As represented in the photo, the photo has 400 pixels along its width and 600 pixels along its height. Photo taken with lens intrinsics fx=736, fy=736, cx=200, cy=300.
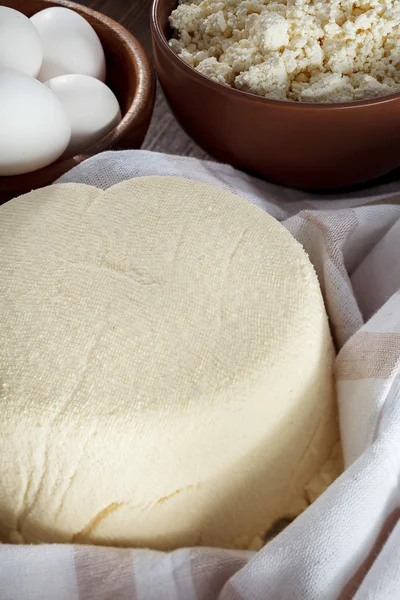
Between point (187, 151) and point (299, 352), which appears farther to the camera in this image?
point (187, 151)

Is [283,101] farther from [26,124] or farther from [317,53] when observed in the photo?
[26,124]

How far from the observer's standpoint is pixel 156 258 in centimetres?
53

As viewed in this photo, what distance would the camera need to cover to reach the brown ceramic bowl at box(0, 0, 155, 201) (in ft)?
2.25

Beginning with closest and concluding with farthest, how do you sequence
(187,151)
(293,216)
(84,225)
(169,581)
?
(169,581) < (84,225) < (293,216) < (187,151)

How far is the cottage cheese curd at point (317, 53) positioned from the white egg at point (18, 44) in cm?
17

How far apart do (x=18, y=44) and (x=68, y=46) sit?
0.07 m

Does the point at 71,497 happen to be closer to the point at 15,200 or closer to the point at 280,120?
the point at 15,200

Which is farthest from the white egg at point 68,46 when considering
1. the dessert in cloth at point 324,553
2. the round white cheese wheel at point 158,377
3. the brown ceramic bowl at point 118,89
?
the dessert in cloth at point 324,553

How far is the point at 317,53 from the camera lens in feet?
2.12

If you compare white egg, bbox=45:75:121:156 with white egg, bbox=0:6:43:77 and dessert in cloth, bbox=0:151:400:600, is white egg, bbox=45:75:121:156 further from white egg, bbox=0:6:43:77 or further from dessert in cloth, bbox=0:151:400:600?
dessert in cloth, bbox=0:151:400:600

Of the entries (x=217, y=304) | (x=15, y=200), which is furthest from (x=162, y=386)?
(x=15, y=200)

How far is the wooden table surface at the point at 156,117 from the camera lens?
0.84m

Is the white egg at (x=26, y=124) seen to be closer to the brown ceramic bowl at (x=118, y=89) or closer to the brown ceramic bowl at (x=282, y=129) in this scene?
the brown ceramic bowl at (x=118, y=89)

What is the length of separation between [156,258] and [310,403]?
15 cm
